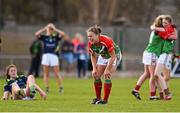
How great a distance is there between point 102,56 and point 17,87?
7.85ft

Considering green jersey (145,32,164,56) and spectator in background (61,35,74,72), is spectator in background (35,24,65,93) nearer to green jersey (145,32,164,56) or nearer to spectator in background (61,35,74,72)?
green jersey (145,32,164,56)

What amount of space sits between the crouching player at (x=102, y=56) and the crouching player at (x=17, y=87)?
1731mm

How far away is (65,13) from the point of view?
245ft

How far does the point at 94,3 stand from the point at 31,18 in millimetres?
12822

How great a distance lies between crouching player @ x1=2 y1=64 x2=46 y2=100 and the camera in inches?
774

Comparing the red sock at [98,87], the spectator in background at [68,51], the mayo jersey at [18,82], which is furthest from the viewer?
the spectator in background at [68,51]

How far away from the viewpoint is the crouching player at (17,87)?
64.5 ft

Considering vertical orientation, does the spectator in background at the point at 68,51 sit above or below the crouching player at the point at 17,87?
below

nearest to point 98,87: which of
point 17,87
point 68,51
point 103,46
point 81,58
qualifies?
point 103,46

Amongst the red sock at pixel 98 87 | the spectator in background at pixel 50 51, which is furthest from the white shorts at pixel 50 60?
the red sock at pixel 98 87

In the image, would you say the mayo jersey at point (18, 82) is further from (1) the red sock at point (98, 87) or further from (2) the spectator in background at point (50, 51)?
(2) the spectator in background at point (50, 51)

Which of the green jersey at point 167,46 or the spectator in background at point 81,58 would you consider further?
the spectator in background at point 81,58

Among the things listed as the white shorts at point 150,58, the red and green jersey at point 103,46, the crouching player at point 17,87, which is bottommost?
the crouching player at point 17,87

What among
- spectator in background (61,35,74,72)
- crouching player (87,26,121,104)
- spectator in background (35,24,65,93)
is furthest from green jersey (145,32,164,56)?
spectator in background (61,35,74,72)
